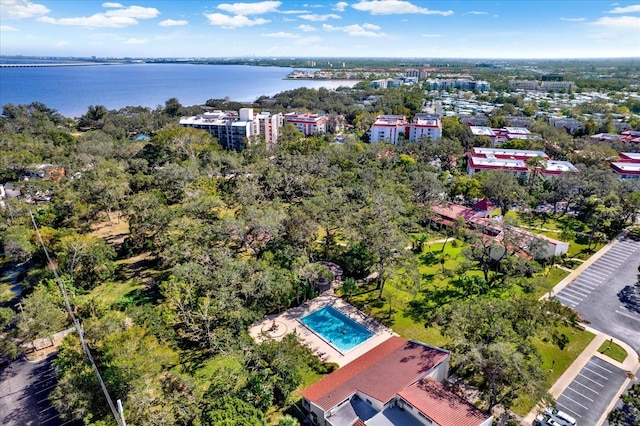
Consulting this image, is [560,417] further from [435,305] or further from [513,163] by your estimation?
[513,163]

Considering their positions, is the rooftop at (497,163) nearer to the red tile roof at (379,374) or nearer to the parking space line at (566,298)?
the parking space line at (566,298)

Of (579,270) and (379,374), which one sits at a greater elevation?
(379,374)

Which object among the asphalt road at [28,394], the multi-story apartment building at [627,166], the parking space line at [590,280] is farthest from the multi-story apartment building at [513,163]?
the asphalt road at [28,394]

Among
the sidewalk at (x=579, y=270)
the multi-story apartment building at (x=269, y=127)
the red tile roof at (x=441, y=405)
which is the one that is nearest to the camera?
the red tile roof at (x=441, y=405)

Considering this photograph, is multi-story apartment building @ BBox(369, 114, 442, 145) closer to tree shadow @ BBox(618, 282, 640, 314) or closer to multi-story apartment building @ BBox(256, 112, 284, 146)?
multi-story apartment building @ BBox(256, 112, 284, 146)

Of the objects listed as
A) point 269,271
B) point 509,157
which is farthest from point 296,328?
point 509,157

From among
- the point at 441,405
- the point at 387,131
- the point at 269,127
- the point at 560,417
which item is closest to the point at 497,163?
the point at 387,131
